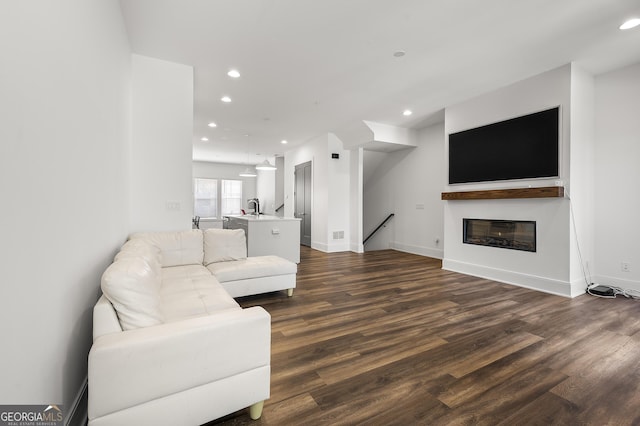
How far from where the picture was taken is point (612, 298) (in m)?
3.60

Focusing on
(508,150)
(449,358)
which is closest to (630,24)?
(508,150)

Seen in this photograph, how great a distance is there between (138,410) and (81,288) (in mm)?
915

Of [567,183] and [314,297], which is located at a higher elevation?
[567,183]

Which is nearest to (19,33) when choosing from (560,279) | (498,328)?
(498,328)

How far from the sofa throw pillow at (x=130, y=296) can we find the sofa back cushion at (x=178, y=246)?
1.79 m

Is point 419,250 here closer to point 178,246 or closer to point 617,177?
point 617,177

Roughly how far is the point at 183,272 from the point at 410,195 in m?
5.61

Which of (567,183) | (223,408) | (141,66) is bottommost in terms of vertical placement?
(223,408)

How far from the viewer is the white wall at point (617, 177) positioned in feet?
12.1

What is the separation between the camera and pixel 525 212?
4.12 meters

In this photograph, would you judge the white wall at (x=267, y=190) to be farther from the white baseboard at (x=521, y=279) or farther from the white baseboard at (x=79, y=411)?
the white baseboard at (x=79, y=411)

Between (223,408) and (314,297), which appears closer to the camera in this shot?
(223,408)

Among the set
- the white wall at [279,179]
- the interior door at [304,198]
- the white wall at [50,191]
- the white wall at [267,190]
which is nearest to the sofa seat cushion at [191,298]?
the white wall at [50,191]

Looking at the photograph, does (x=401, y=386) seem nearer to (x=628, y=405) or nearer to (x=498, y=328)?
(x=628, y=405)
